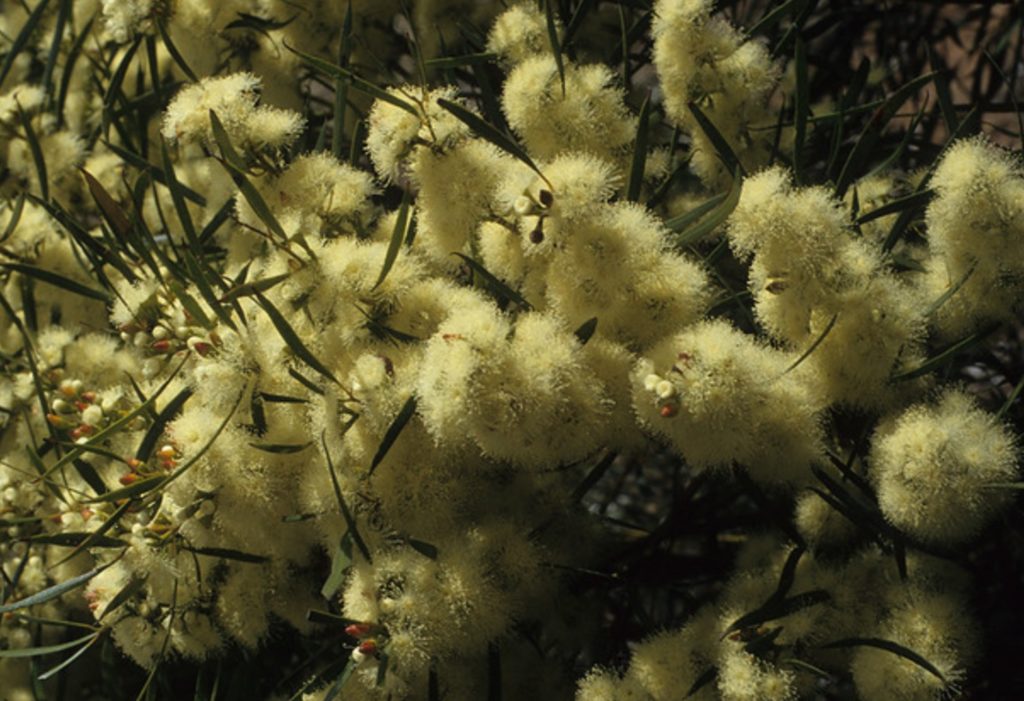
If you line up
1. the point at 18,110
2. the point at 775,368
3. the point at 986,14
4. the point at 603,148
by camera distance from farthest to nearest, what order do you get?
the point at 986,14 → the point at 18,110 → the point at 603,148 → the point at 775,368

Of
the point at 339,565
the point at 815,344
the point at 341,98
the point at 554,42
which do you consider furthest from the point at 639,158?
the point at 339,565

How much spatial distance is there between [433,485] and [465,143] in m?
0.32

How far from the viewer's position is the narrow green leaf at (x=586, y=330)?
1.11 m

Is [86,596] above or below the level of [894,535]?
below

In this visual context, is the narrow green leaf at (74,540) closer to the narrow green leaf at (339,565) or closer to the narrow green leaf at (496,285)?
the narrow green leaf at (339,565)

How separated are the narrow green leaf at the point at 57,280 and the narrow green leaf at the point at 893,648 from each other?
835 mm

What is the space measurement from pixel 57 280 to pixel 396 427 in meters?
0.51

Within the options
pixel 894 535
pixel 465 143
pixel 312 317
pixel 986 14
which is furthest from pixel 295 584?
pixel 986 14

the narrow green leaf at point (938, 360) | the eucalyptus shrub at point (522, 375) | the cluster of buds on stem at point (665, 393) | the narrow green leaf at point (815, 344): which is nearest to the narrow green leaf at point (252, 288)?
the eucalyptus shrub at point (522, 375)

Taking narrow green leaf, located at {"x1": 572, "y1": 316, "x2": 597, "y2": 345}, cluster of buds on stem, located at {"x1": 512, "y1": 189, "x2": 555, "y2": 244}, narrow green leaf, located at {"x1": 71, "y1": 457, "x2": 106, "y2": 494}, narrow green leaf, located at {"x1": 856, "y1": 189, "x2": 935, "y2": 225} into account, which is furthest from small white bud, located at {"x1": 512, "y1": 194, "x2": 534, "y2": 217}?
narrow green leaf, located at {"x1": 71, "y1": 457, "x2": 106, "y2": 494}

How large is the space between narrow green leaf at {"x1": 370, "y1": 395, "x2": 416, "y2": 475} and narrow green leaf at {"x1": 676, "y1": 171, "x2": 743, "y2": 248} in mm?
288

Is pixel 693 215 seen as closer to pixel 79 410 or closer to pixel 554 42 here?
pixel 554 42

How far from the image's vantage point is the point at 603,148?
1.23 meters

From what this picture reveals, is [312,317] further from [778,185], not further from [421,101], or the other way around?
[778,185]
